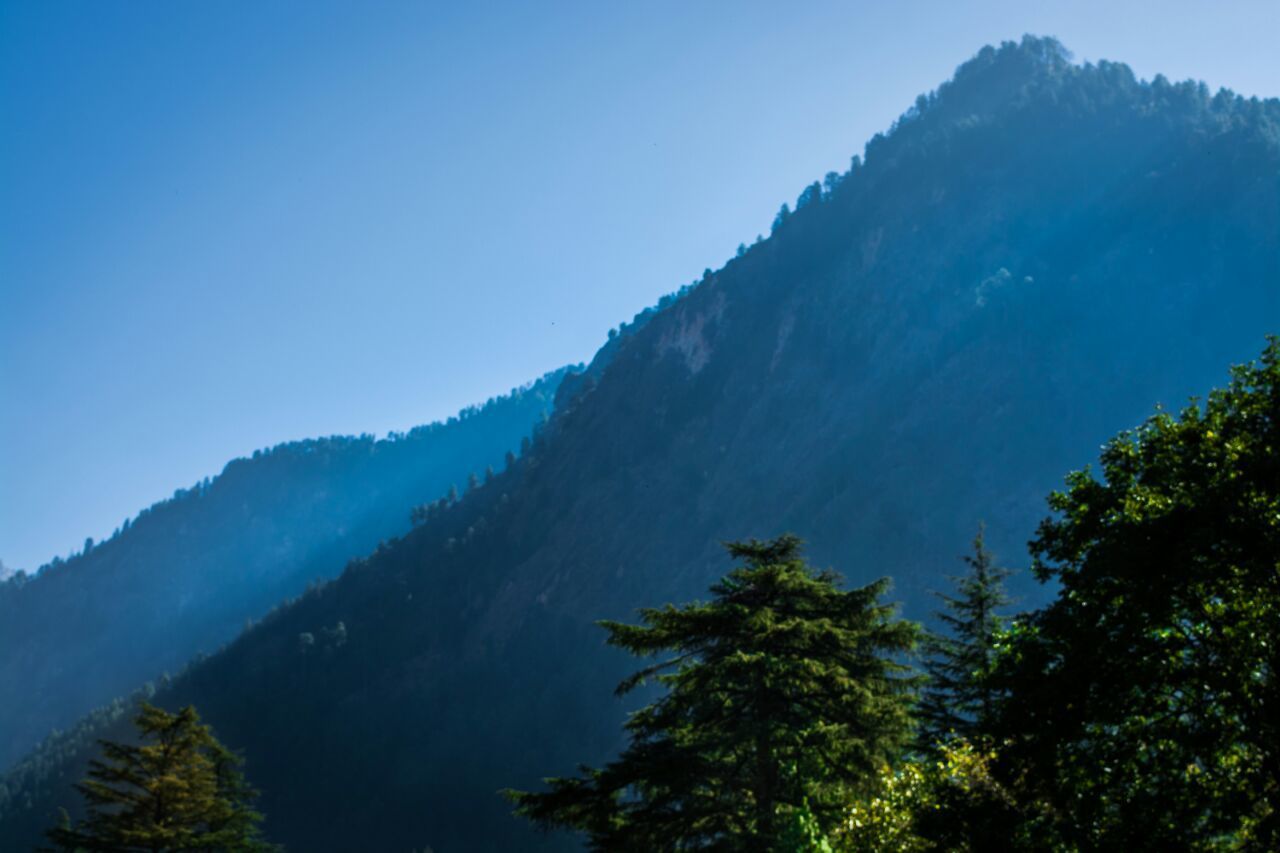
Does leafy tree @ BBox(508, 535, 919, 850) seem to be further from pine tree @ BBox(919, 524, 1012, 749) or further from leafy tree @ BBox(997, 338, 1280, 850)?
leafy tree @ BBox(997, 338, 1280, 850)

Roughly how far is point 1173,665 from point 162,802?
27092 millimetres

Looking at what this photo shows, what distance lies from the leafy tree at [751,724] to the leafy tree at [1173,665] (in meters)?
5.54

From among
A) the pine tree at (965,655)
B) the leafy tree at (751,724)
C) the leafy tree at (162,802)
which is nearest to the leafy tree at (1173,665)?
the leafy tree at (751,724)

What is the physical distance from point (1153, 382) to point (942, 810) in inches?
7716

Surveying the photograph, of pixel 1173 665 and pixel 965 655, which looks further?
pixel 965 655

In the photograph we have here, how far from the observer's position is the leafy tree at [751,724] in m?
16.9

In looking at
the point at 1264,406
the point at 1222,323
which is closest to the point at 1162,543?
the point at 1264,406

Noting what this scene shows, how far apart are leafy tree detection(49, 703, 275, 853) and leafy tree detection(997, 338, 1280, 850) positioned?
24.1 m

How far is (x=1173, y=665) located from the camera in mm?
11328

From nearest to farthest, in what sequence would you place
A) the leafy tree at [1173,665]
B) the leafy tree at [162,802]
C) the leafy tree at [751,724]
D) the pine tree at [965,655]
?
the leafy tree at [1173,665] → the leafy tree at [751,724] → the pine tree at [965,655] → the leafy tree at [162,802]

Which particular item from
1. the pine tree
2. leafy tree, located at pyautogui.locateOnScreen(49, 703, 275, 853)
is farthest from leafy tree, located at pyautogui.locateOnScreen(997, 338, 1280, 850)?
leafy tree, located at pyautogui.locateOnScreen(49, 703, 275, 853)

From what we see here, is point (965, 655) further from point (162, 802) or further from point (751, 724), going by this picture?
point (162, 802)

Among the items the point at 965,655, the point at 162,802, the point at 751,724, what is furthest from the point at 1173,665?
the point at 162,802

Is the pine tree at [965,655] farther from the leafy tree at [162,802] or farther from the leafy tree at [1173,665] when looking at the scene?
the leafy tree at [162,802]
